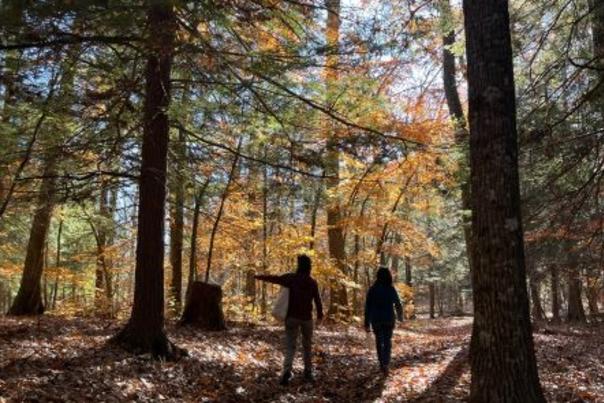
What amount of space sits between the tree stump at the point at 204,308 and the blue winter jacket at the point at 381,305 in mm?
3965

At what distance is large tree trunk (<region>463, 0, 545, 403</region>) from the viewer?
5.65 meters

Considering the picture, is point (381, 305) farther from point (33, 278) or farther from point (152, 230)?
point (33, 278)

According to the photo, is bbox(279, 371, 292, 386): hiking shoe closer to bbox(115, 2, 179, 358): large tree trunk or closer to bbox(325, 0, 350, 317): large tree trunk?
bbox(115, 2, 179, 358): large tree trunk

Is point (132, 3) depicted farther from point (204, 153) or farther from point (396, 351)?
point (396, 351)

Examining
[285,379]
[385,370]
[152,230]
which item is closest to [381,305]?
[385,370]

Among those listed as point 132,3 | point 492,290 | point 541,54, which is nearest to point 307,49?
point 132,3

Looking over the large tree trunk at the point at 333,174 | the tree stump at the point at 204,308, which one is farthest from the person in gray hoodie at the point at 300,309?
the tree stump at the point at 204,308

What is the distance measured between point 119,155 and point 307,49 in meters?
4.41

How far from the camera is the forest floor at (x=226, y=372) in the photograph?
23.3 feet

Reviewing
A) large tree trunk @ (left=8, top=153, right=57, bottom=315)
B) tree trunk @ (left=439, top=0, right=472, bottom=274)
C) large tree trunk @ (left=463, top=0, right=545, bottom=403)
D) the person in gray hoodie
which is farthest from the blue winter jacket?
large tree trunk @ (left=8, top=153, right=57, bottom=315)

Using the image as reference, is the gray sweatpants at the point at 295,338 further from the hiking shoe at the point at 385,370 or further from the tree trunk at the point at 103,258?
the tree trunk at the point at 103,258

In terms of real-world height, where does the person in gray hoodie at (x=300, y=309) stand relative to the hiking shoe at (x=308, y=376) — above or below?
above

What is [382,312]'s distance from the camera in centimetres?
980

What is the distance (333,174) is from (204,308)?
4.04 meters
